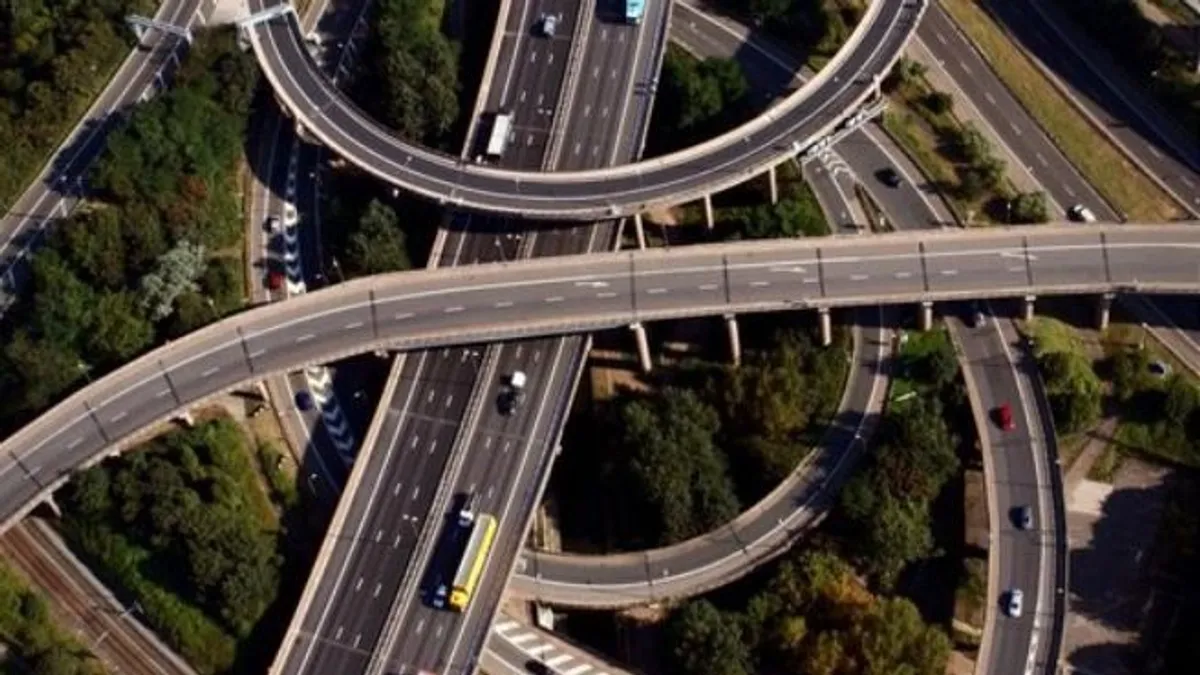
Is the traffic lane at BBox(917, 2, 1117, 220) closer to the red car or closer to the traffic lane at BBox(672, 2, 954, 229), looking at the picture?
the traffic lane at BBox(672, 2, 954, 229)

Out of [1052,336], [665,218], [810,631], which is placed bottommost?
[810,631]

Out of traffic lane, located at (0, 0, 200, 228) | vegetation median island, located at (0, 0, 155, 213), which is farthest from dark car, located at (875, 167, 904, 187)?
vegetation median island, located at (0, 0, 155, 213)

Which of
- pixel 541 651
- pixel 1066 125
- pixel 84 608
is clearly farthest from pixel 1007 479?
pixel 84 608

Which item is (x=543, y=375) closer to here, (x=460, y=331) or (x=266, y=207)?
(x=460, y=331)

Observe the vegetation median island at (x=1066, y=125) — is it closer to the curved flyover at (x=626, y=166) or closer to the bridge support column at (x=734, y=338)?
the curved flyover at (x=626, y=166)

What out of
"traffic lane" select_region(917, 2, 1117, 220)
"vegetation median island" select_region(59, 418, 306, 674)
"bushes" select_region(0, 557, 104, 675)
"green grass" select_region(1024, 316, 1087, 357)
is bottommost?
"bushes" select_region(0, 557, 104, 675)

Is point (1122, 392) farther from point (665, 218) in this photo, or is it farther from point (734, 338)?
point (665, 218)

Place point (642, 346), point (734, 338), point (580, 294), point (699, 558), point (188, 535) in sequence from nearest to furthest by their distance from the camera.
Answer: point (188, 535) → point (699, 558) → point (580, 294) → point (734, 338) → point (642, 346)

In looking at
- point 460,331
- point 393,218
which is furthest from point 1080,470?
point 393,218
